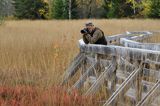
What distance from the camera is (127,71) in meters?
8.45

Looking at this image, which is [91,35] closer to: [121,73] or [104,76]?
[104,76]

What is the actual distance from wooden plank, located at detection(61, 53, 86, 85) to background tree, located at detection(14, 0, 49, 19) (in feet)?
173

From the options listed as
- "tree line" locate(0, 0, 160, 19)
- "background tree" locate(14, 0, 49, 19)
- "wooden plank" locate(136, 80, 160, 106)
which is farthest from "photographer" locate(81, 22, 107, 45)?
"background tree" locate(14, 0, 49, 19)

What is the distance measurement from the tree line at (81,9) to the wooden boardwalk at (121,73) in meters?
48.3

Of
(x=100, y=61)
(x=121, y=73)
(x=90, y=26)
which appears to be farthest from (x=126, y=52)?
(x=90, y=26)

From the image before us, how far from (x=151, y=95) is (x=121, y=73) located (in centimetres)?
166

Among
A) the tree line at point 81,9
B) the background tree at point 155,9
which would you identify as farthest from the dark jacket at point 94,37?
the tree line at point 81,9

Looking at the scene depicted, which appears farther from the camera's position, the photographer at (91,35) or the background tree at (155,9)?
the background tree at (155,9)

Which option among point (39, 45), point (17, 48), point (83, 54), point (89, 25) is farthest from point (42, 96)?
point (39, 45)

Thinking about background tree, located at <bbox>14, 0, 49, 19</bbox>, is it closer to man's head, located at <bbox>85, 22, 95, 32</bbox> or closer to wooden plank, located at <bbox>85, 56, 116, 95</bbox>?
man's head, located at <bbox>85, 22, 95, 32</bbox>

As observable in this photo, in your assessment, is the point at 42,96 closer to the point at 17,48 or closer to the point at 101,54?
the point at 101,54

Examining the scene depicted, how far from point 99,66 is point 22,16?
54.9 meters

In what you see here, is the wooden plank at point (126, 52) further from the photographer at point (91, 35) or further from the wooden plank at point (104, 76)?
the photographer at point (91, 35)

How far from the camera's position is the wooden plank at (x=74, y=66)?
10.2 metres
